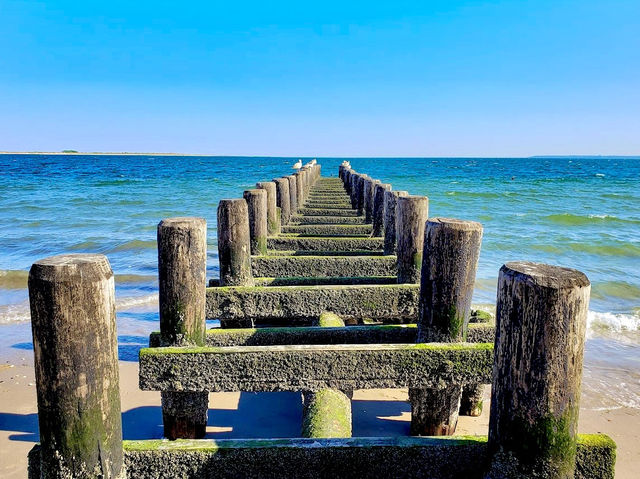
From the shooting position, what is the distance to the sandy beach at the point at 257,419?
467 centimetres

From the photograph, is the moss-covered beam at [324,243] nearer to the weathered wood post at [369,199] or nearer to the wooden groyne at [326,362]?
the wooden groyne at [326,362]

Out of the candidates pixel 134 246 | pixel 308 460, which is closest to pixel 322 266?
pixel 308 460

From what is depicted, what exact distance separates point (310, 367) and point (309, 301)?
48.0 inches

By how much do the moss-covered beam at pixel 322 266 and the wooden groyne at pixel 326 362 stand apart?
2.05 feet

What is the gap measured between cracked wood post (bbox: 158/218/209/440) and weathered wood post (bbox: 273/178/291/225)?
5.94m

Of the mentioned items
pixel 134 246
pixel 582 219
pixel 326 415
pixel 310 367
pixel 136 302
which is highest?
pixel 310 367

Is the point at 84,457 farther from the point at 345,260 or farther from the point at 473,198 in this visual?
the point at 473,198

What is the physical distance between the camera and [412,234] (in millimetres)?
4746

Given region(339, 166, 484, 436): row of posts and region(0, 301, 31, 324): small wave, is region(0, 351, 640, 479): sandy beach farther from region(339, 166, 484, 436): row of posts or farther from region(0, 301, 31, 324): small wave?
region(0, 301, 31, 324): small wave

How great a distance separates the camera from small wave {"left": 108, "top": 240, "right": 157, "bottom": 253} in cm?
1569

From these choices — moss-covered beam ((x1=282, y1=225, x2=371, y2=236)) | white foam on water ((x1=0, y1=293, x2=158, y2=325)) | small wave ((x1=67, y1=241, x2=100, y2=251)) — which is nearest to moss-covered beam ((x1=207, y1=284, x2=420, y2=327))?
moss-covered beam ((x1=282, y1=225, x2=371, y2=236))

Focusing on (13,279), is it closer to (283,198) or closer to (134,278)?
(134,278)

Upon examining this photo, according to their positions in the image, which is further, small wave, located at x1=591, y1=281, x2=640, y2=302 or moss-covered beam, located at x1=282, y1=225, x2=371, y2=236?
small wave, located at x1=591, y1=281, x2=640, y2=302

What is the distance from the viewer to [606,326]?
8.83 meters
